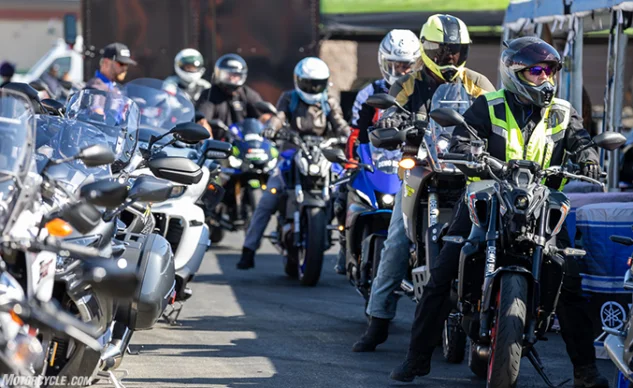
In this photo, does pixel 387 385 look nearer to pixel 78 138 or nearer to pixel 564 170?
pixel 564 170

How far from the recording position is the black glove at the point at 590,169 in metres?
7.59

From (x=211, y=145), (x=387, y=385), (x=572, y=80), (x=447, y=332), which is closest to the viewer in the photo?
(x=387, y=385)

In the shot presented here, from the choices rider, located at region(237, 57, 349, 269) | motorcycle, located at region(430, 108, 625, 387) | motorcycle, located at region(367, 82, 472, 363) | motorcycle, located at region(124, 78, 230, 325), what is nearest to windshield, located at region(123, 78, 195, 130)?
motorcycle, located at region(124, 78, 230, 325)

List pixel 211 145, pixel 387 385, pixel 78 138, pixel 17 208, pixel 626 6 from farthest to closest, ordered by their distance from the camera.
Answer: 1. pixel 626 6
2. pixel 211 145
3. pixel 387 385
4. pixel 78 138
5. pixel 17 208

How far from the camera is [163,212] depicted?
9.58 metres

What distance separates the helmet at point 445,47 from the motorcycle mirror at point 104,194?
368cm

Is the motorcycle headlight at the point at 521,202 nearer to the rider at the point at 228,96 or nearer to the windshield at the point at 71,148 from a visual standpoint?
the windshield at the point at 71,148

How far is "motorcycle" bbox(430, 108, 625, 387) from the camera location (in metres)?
6.84

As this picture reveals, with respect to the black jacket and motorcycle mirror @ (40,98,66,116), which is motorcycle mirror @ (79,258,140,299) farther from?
motorcycle mirror @ (40,98,66,116)

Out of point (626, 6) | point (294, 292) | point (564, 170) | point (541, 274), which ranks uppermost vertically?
point (626, 6)

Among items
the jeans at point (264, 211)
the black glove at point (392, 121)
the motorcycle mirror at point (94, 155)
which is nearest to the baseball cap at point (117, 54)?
the jeans at point (264, 211)

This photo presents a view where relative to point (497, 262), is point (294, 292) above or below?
below

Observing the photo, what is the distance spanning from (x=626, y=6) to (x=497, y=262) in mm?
4891

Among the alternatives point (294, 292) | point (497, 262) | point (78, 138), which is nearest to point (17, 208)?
point (78, 138)
